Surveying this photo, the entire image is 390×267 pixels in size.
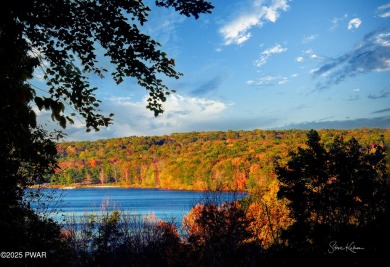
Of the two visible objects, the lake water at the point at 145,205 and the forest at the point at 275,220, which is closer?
the forest at the point at 275,220

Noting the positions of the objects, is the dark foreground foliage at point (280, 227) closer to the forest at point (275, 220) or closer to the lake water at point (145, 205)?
the forest at point (275, 220)

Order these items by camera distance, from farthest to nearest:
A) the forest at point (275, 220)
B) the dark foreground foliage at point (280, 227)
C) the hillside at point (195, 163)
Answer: the hillside at point (195, 163)
the dark foreground foliage at point (280, 227)
the forest at point (275, 220)

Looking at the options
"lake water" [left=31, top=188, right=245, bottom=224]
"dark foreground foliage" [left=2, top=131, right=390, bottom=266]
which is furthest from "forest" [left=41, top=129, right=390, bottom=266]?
"lake water" [left=31, top=188, right=245, bottom=224]

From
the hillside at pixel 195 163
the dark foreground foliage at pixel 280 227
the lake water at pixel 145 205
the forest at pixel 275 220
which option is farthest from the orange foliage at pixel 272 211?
the hillside at pixel 195 163

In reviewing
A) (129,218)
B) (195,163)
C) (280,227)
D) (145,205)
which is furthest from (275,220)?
(195,163)

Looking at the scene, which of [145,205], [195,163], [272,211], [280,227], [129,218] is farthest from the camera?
[195,163]

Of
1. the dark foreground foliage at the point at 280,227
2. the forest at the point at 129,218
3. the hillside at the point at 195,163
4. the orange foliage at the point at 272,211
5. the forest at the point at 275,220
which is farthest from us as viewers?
the hillside at the point at 195,163

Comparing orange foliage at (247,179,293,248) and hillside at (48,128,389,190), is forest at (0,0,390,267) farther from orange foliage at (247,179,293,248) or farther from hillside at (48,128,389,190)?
hillside at (48,128,389,190)

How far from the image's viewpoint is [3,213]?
5.61m

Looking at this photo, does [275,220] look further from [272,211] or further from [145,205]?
[145,205]

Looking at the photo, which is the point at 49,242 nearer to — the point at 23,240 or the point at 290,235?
the point at 23,240

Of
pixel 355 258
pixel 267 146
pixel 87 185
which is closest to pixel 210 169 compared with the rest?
pixel 267 146

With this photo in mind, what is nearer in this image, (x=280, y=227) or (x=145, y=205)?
(x=280, y=227)

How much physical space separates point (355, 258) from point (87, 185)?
17633cm
